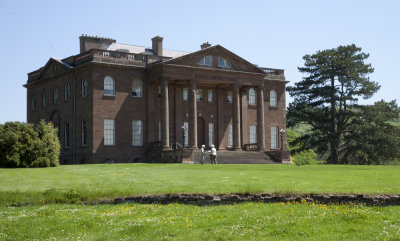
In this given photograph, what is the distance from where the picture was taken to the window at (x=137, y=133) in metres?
47.5

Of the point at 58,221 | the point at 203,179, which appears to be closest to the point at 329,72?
the point at 203,179

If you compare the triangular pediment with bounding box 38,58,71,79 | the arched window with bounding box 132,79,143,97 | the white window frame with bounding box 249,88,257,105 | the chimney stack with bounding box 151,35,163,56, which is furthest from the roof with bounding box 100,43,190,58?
the white window frame with bounding box 249,88,257,105

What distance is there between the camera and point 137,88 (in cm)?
4784

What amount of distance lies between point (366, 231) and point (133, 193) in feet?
26.9

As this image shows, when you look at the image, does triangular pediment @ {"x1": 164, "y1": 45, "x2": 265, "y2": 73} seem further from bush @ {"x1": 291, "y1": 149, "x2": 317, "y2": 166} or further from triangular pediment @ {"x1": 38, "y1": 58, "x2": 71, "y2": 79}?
triangular pediment @ {"x1": 38, "y1": 58, "x2": 71, "y2": 79}

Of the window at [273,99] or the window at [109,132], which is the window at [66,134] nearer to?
the window at [109,132]

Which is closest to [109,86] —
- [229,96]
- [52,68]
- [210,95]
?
[52,68]

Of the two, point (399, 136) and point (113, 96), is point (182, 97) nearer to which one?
point (113, 96)

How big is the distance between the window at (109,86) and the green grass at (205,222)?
30.6 m

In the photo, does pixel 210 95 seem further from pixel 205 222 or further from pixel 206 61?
pixel 205 222

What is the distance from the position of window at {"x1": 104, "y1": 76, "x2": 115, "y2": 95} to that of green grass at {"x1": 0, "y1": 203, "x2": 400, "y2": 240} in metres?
30.6

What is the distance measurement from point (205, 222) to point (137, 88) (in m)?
35.0

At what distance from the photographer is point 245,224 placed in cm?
1347

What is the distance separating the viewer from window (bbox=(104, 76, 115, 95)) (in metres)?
46.2
